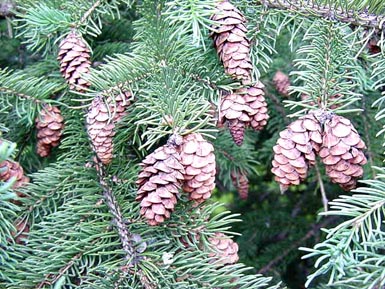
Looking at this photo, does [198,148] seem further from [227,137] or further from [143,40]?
[227,137]

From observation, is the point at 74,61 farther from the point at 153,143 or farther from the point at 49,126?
the point at 153,143

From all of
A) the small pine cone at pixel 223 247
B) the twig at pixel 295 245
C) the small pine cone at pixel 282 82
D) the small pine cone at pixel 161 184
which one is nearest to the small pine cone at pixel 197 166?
the small pine cone at pixel 161 184

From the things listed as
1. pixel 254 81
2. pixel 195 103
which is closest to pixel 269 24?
pixel 254 81

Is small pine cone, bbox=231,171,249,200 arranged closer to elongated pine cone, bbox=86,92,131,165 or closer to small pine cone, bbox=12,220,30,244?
elongated pine cone, bbox=86,92,131,165

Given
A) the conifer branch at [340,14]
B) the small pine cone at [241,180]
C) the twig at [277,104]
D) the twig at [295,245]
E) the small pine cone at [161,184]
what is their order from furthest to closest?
the twig at [295,245] → the twig at [277,104] → the small pine cone at [241,180] → the conifer branch at [340,14] → the small pine cone at [161,184]

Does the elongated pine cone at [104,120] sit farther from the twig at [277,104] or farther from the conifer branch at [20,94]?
the twig at [277,104]

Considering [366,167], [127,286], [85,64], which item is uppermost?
[85,64]
